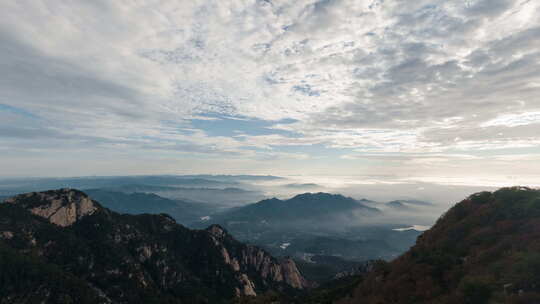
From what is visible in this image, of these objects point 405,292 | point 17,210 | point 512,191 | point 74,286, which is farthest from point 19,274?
point 512,191

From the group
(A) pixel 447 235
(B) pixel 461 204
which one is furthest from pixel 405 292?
(B) pixel 461 204

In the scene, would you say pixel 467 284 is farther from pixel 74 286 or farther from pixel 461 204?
pixel 74 286

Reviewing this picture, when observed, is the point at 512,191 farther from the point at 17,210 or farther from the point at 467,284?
the point at 17,210

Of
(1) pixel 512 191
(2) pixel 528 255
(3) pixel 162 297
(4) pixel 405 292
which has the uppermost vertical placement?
(1) pixel 512 191

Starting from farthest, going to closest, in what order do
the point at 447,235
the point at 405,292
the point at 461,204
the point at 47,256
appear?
1. the point at 47,256
2. the point at 461,204
3. the point at 447,235
4. the point at 405,292

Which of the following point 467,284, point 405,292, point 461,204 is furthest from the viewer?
point 461,204

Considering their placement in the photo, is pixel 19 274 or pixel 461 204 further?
pixel 19 274

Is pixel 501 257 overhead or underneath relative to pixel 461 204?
underneath
